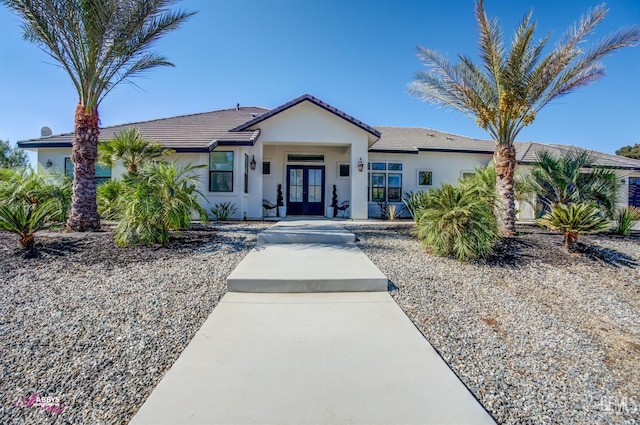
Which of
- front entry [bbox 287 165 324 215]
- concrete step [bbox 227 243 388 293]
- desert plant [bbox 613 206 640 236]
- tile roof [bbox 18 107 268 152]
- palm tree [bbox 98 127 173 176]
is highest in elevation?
tile roof [bbox 18 107 268 152]

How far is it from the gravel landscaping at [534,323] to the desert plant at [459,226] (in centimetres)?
33

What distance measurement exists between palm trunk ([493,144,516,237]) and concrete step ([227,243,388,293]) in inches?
192

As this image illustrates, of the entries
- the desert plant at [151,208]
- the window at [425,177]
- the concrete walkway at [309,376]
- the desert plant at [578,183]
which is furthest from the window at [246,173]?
the desert plant at [578,183]

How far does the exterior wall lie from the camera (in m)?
15.7

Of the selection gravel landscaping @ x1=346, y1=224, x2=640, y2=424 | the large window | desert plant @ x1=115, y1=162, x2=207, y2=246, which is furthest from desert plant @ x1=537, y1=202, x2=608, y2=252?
the large window

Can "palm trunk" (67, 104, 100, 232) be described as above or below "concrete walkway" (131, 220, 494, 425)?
above

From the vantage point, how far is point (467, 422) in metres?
2.09

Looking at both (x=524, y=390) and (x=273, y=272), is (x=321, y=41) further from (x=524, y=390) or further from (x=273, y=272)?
(x=524, y=390)

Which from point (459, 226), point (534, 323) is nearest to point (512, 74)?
point (459, 226)

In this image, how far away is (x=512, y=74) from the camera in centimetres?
818

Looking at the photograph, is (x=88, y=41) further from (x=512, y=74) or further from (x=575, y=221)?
(x=575, y=221)

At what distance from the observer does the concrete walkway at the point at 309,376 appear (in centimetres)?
212

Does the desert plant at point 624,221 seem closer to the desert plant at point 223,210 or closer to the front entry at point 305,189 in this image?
the front entry at point 305,189

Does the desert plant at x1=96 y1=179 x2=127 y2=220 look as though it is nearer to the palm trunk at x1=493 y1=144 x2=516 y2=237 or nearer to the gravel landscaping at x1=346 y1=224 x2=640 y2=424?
the gravel landscaping at x1=346 y1=224 x2=640 y2=424
